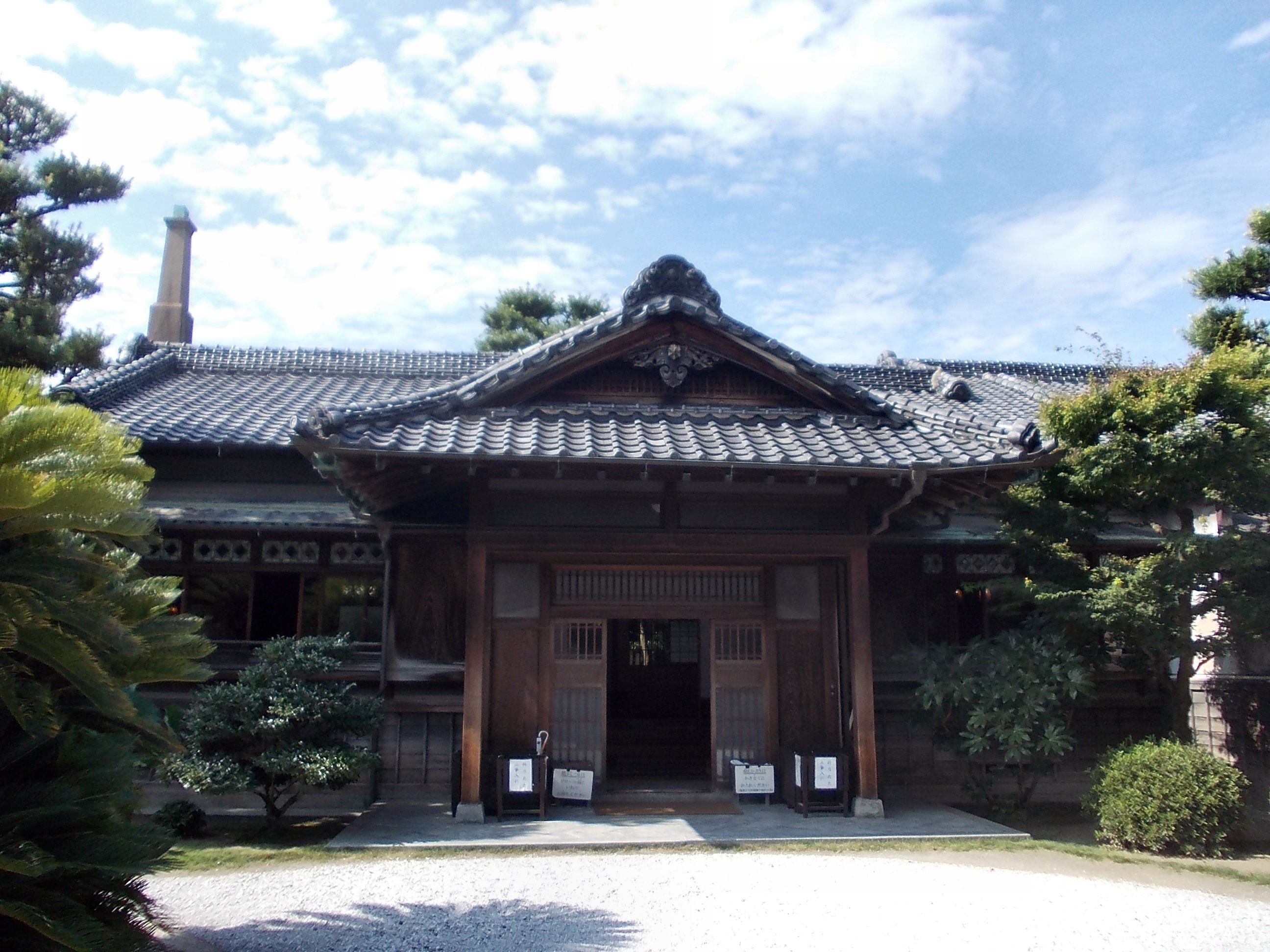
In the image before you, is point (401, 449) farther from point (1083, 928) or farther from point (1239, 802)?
point (1239, 802)

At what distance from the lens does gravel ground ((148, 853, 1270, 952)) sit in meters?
6.70

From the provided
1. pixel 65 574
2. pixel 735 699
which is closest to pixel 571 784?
pixel 735 699

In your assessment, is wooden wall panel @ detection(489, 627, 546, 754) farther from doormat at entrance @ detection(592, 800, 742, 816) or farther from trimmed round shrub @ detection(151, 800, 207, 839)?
trimmed round shrub @ detection(151, 800, 207, 839)

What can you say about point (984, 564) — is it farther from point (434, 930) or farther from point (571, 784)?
point (434, 930)

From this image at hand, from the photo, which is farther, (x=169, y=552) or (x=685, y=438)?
(x=169, y=552)

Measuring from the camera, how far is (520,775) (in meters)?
10.5

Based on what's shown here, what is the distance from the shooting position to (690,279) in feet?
38.5

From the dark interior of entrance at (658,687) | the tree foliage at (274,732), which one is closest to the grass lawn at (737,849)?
the tree foliage at (274,732)

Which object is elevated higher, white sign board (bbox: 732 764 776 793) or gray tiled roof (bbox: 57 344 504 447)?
gray tiled roof (bbox: 57 344 504 447)

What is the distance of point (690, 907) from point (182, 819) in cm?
606

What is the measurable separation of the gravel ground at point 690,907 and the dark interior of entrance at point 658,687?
899cm

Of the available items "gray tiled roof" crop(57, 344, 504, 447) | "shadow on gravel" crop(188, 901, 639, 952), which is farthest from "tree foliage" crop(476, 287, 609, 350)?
"shadow on gravel" crop(188, 901, 639, 952)

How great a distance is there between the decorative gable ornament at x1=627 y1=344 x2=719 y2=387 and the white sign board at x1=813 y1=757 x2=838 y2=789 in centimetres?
478

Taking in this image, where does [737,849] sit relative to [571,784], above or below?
below
